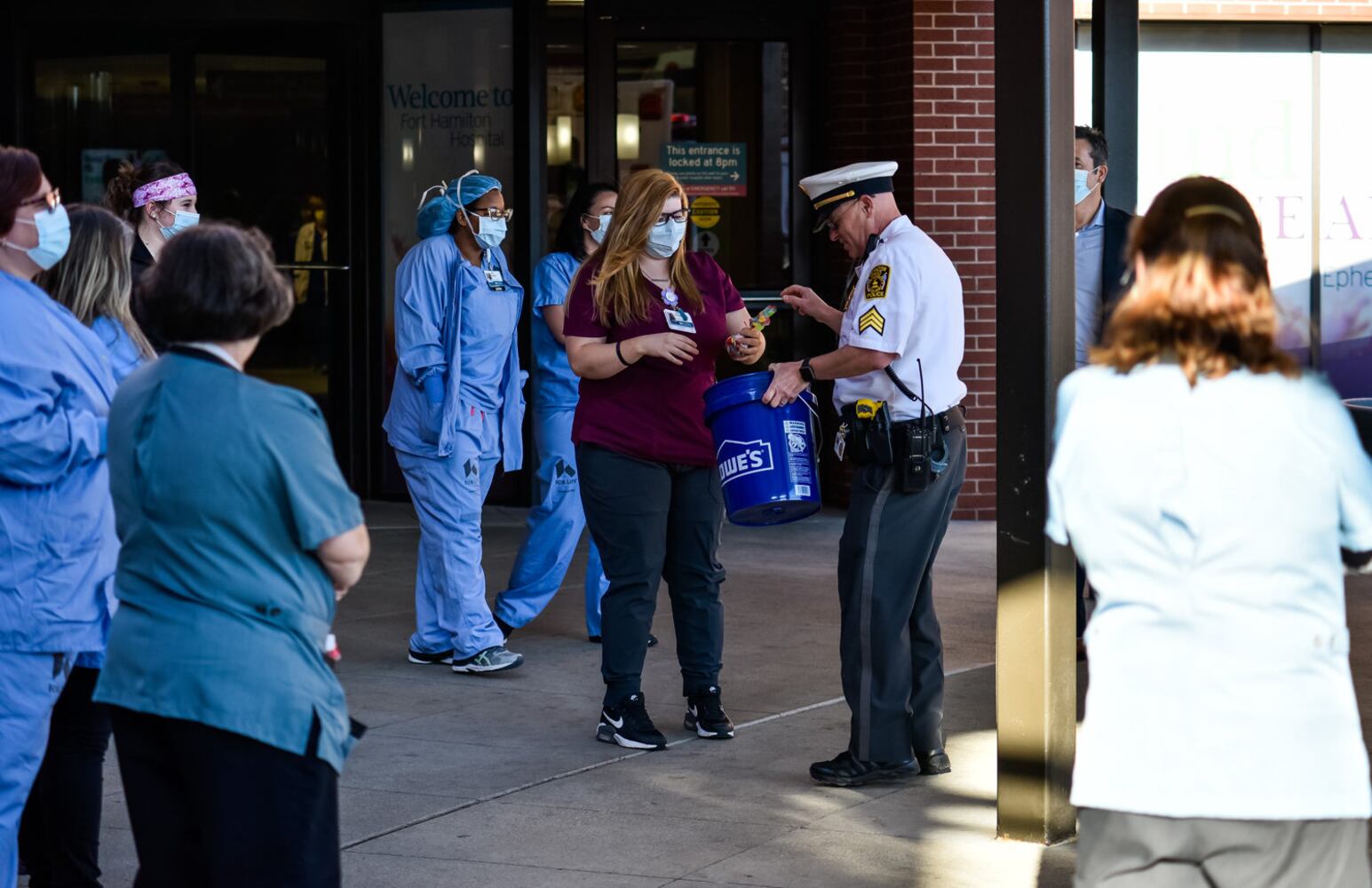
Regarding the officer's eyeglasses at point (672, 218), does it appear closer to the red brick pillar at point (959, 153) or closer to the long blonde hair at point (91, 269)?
the long blonde hair at point (91, 269)

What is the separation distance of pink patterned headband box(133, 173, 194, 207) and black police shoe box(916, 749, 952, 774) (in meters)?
3.11

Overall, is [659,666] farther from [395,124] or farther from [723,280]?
[395,124]

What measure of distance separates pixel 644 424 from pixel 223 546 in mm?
2994

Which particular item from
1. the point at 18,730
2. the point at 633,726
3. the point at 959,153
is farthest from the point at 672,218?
the point at 959,153

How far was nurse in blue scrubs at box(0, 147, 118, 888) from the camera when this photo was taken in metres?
3.88

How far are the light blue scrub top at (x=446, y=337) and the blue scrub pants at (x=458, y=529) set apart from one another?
65mm

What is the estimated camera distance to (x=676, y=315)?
596cm

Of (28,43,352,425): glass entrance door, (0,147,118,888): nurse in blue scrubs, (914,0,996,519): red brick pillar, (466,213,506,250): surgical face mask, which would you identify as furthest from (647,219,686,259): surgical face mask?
(28,43,352,425): glass entrance door

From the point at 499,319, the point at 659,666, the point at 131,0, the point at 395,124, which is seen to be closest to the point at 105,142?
the point at 131,0

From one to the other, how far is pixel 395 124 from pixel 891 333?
735 centimetres

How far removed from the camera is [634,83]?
11.6m

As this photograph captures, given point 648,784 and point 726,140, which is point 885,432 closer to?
point 648,784

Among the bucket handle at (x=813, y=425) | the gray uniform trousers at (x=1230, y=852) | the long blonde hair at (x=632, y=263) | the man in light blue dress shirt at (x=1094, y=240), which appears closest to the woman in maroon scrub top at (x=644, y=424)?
the long blonde hair at (x=632, y=263)

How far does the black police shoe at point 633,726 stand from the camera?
6.07 metres
